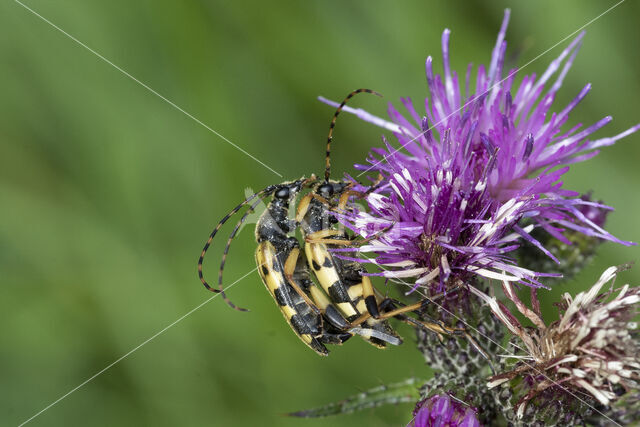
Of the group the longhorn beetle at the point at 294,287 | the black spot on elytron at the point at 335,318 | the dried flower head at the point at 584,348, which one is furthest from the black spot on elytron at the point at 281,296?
the dried flower head at the point at 584,348

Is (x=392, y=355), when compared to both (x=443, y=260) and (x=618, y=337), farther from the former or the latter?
(x=618, y=337)

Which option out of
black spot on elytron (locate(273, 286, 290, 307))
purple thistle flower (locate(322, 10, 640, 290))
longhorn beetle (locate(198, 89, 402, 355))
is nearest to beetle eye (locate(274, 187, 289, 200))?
longhorn beetle (locate(198, 89, 402, 355))

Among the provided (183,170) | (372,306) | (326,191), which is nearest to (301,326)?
(372,306)

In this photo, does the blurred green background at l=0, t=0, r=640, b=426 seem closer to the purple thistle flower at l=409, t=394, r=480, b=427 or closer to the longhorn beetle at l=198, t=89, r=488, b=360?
the longhorn beetle at l=198, t=89, r=488, b=360

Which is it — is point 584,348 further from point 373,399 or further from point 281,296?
point 281,296

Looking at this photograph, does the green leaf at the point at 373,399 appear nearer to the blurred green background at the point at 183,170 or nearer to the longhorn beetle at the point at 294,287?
the longhorn beetle at the point at 294,287

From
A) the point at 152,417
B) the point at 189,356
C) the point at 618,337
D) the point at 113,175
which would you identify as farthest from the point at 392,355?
the point at 113,175
